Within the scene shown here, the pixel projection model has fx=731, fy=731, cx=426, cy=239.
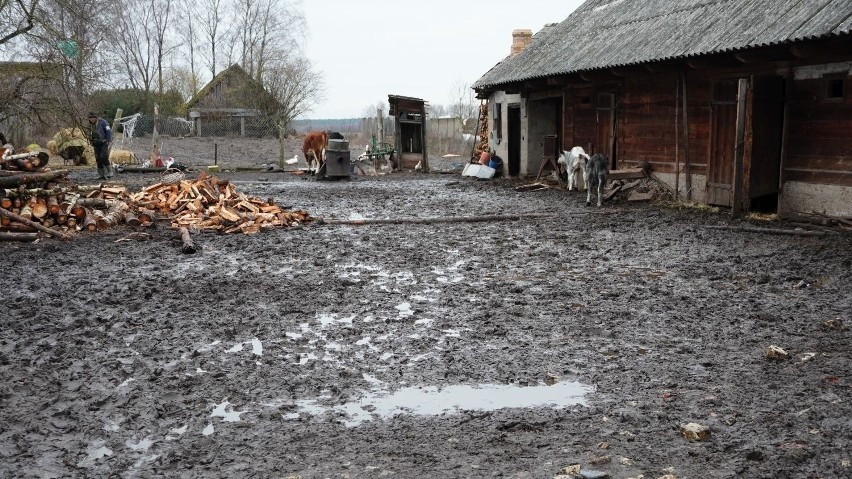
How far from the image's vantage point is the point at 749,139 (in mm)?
11859

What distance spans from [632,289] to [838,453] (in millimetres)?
3853

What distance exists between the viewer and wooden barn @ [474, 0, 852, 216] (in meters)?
11.2

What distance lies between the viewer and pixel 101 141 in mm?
20141

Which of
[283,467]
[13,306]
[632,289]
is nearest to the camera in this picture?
[283,467]

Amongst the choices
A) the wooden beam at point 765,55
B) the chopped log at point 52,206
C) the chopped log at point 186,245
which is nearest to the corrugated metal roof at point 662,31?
the wooden beam at point 765,55

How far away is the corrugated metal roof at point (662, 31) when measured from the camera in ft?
36.5

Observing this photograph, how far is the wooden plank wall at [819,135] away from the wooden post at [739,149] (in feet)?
2.58

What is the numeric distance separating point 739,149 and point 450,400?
928 centimetres

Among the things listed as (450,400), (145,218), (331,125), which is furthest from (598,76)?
(331,125)

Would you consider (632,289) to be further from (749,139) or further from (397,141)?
(397,141)

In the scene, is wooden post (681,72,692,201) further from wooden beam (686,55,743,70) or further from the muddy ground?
the muddy ground

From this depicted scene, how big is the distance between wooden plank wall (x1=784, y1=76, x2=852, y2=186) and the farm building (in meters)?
30.4

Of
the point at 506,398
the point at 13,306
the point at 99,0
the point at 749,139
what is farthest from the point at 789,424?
the point at 99,0

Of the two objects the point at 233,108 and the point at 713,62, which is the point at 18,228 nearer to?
the point at 713,62
